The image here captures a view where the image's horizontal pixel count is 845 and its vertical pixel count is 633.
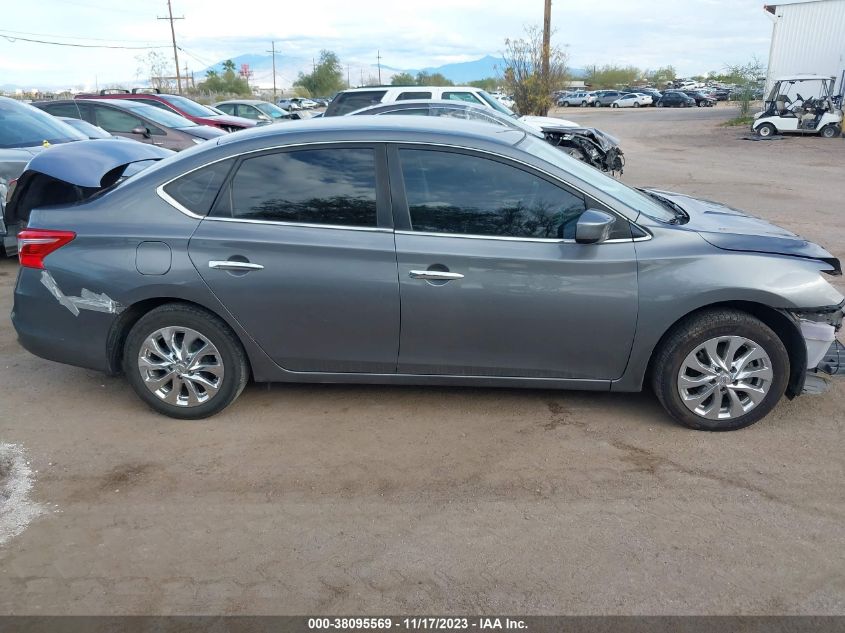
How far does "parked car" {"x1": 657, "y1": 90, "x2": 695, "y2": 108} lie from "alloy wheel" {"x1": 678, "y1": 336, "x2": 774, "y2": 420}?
2209 inches

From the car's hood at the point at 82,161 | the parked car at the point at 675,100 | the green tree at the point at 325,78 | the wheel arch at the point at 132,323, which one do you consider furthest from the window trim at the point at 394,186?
the green tree at the point at 325,78

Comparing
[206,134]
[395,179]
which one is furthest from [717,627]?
[206,134]

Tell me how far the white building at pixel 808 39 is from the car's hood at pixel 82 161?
1337 inches

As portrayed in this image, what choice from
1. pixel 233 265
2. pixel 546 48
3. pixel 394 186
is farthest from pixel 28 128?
pixel 546 48

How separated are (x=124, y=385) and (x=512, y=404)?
8.83ft

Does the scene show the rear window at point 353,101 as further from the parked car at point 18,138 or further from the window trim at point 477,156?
the window trim at point 477,156

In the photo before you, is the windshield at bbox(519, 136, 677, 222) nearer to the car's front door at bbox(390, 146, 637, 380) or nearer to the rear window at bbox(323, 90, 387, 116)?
the car's front door at bbox(390, 146, 637, 380)

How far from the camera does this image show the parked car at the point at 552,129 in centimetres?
1186

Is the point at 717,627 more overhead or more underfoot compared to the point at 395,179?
more underfoot

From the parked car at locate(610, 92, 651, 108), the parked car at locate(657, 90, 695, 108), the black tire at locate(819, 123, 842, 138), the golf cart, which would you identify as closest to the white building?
the golf cart

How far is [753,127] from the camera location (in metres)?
26.9

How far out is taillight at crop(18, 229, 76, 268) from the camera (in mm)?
4312

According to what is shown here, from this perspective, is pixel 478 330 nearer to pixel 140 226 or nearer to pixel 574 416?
pixel 574 416

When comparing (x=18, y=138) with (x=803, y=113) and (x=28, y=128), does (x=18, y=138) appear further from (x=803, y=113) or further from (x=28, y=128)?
Result: (x=803, y=113)
